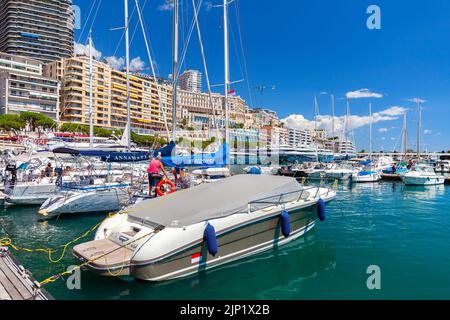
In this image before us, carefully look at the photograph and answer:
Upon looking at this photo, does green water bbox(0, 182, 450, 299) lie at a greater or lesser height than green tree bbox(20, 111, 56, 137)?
lesser

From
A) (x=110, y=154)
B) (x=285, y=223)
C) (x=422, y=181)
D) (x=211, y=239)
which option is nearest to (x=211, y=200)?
(x=211, y=239)

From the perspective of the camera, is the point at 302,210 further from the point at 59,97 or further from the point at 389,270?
the point at 59,97

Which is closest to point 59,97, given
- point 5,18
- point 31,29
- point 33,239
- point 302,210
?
point 31,29

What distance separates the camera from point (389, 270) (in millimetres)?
7648

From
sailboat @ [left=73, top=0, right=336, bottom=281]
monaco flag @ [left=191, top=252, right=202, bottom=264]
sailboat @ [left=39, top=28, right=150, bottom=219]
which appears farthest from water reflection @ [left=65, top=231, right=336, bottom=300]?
sailboat @ [left=39, top=28, right=150, bottom=219]

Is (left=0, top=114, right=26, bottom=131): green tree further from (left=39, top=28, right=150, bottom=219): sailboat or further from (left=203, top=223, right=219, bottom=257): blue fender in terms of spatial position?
(left=203, top=223, right=219, bottom=257): blue fender

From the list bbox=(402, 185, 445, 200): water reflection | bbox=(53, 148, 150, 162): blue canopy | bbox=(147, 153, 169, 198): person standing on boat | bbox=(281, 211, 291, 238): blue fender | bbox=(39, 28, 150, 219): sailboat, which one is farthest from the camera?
bbox=(402, 185, 445, 200): water reflection

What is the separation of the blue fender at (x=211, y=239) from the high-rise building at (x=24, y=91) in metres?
87.2

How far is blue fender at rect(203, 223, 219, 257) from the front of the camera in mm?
6645

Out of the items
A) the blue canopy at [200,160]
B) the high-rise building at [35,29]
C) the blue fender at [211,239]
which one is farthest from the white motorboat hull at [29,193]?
the high-rise building at [35,29]

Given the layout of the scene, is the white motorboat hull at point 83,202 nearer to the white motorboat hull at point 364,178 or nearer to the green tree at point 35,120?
the white motorboat hull at point 364,178

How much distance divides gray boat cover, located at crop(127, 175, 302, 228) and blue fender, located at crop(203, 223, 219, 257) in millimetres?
377
